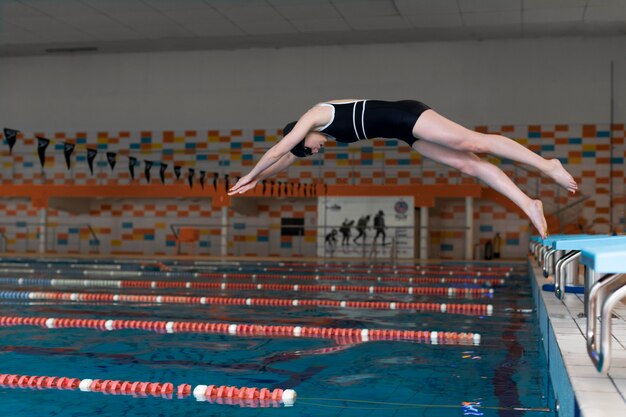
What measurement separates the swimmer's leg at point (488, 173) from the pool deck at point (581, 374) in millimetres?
596

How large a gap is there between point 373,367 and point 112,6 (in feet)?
37.5

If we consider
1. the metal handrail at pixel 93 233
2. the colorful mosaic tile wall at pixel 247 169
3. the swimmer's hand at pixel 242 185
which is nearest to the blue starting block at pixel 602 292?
the swimmer's hand at pixel 242 185

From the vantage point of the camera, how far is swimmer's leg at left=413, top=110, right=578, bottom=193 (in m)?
3.79

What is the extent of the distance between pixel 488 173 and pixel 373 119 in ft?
2.41

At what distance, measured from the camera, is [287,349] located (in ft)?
15.0

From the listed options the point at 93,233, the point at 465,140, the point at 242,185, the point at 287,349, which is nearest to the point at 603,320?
the point at 465,140

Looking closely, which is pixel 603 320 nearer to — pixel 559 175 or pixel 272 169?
pixel 559 175

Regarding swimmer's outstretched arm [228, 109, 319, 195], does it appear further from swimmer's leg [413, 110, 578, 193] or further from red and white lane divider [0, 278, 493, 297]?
red and white lane divider [0, 278, 493, 297]

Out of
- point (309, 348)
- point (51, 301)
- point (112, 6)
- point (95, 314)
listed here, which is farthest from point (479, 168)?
point (112, 6)

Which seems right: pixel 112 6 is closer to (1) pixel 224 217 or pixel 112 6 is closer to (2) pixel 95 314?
(1) pixel 224 217

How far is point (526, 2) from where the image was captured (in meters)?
13.1

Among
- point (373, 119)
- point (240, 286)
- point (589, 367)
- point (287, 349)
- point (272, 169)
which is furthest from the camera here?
point (240, 286)

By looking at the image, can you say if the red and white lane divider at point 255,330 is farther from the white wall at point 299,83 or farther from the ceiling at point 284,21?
the white wall at point 299,83

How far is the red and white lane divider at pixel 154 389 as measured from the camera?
3275mm
